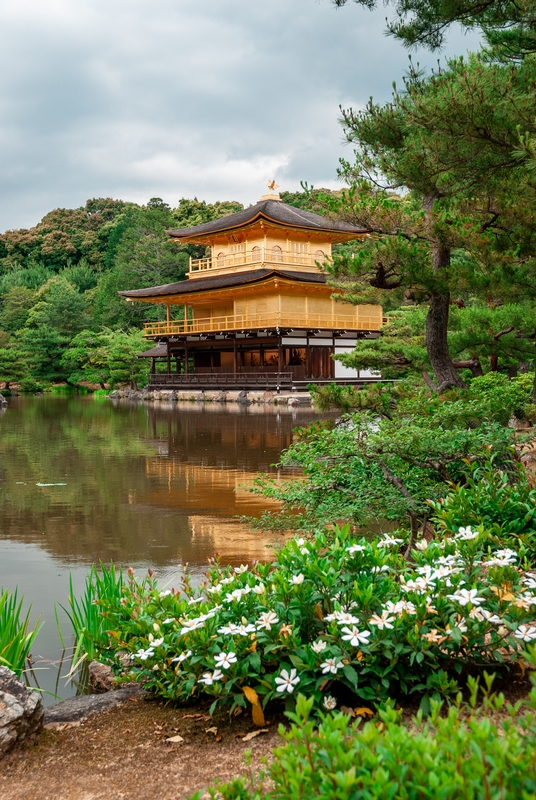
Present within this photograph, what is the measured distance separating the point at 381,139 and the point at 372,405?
2.66 m

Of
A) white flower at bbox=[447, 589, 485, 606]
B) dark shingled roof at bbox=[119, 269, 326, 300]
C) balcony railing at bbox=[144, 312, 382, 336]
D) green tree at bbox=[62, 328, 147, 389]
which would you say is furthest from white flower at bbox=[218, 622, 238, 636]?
green tree at bbox=[62, 328, 147, 389]

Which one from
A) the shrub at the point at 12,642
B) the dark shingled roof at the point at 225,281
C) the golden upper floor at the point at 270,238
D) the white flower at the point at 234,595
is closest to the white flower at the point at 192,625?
the white flower at the point at 234,595

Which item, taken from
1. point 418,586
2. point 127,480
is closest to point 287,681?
point 418,586

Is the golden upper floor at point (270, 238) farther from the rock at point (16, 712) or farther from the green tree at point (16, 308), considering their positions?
the rock at point (16, 712)

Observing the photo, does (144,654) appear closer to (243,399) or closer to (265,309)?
(243,399)

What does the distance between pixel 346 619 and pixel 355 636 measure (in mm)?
72

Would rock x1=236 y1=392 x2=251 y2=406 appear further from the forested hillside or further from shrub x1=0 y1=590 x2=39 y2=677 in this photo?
shrub x1=0 y1=590 x2=39 y2=677

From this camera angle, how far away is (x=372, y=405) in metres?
6.50

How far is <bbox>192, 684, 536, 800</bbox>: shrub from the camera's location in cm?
139

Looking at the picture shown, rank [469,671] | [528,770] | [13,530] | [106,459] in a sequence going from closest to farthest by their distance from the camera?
[528,770], [469,671], [13,530], [106,459]

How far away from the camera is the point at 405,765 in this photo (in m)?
1.45

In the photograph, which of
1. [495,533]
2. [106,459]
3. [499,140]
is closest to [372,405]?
[499,140]

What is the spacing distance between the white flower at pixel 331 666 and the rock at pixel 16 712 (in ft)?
3.66

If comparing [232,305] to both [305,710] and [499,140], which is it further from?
[305,710]
